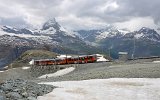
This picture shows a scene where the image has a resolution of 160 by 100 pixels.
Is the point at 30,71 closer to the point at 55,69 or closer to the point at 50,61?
the point at 55,69

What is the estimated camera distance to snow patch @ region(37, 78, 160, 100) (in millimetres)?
35500

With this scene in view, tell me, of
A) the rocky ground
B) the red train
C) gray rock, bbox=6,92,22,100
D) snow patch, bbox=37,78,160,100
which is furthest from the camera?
the red train

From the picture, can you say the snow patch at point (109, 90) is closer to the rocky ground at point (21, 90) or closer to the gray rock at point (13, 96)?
the rocky ground at point (21, 90)

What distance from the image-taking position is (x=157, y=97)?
36.0m

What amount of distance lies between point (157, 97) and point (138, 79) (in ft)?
36.4

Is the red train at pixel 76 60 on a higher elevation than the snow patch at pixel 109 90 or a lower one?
higher

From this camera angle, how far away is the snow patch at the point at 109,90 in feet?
116

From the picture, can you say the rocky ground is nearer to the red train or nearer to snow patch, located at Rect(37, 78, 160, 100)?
snow patch, located at Rect(37, 78, 160, 100)

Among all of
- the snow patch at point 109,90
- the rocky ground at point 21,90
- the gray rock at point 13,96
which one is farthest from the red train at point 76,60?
the gray rock at point 13,96

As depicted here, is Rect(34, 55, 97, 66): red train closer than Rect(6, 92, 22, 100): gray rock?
No

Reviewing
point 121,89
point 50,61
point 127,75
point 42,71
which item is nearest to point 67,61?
point 50,61

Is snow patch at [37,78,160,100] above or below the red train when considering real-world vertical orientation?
below

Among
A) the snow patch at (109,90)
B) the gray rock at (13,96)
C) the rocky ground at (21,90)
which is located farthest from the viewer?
the snow patch at (109,90)

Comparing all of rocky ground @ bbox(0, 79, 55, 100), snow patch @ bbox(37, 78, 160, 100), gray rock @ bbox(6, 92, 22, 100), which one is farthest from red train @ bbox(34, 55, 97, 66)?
gray rock @ bbox(6, 92, 22, 100)
